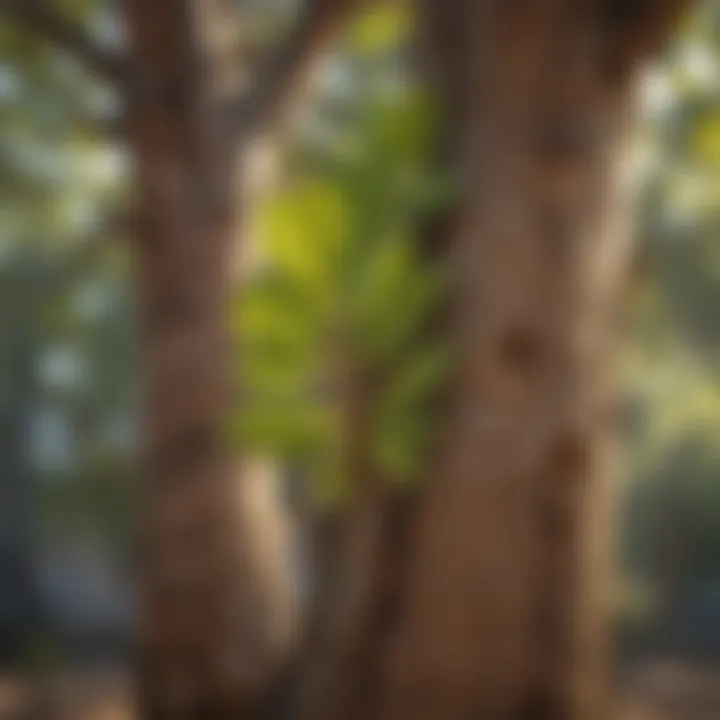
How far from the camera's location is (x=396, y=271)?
941mm

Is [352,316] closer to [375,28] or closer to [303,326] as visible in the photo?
[303,326]

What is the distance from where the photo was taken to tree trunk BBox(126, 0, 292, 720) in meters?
1.26

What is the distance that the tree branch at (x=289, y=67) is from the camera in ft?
4.42

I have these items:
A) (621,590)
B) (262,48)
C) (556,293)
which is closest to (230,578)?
(621,590)

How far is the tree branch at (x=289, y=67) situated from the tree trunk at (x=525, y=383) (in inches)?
14.6

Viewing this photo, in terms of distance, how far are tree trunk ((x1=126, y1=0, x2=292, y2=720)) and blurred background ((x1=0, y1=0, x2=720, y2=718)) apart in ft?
0.19

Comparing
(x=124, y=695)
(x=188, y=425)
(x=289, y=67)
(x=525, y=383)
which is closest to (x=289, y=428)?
(x=525, y=383)

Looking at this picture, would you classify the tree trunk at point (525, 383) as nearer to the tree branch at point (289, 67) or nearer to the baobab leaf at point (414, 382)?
the baobab leaf at point (414, 382)

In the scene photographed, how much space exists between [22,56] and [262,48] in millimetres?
278

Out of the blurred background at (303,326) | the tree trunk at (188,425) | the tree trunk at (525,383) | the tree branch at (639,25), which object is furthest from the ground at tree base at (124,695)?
the tree branch at (639,25)

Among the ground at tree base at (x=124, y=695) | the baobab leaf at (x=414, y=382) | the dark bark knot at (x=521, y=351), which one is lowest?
the ground at tree base at (x=124, y=695)

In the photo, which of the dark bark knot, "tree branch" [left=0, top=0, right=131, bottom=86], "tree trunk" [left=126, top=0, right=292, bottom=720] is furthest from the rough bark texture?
"tree branch" [left=0, top=0, right=131, bottom=86]

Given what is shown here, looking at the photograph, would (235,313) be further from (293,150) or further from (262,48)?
(262,48)

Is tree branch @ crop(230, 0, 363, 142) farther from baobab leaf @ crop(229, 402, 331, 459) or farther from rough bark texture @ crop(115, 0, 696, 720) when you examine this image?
baobab leaf @ crop(229, 402, 331, 459)
